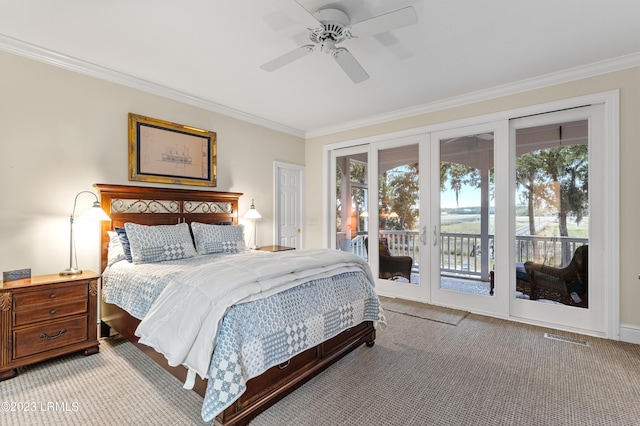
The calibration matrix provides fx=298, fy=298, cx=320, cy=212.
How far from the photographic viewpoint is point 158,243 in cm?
294

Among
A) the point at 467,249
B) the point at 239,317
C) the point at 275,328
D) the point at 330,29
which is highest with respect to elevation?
the point at 330,29

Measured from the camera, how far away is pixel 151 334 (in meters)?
1.83

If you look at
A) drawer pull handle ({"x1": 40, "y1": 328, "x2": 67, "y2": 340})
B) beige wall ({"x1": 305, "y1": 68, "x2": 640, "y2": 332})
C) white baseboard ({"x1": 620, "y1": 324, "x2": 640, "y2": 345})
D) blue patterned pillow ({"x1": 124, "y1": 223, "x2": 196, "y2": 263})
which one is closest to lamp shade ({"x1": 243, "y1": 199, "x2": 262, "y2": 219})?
blue patterned pillow ({"x1": 124, "y1": 223, "x2": 196, "y2": 263})

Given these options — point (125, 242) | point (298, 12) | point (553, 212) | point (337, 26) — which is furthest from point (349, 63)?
point (553, 212)

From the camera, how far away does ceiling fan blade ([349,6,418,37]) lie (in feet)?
5.95

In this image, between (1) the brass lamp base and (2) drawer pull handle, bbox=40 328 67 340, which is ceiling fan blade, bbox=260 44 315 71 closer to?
(1) the brass lamp base

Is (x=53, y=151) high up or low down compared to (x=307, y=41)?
down

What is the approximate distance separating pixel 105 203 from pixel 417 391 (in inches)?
133

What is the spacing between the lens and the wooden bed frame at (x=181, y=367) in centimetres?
179

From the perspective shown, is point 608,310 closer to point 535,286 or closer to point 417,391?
point 535,286

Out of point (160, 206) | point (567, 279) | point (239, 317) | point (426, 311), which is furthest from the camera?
point (426, 311)

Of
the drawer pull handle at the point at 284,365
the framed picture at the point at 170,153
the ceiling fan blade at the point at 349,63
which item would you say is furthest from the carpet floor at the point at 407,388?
the ceiling fan blade at the point at 349,63

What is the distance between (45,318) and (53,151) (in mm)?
1534

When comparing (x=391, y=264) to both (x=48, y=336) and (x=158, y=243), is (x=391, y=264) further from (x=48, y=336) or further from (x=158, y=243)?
(x=48, y=336)
